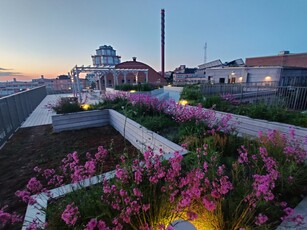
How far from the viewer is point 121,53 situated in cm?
3488

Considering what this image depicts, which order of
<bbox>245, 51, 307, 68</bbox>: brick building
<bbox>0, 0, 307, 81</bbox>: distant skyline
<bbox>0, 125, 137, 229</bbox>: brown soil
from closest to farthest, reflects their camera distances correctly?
<bbox>0, 125, 137, 229</bbox>: brown soil → <bbox>0, 0, 307, 81</bbox>: distant skyline → <bbox>245, 51, 307, 68</bbox>: brick building

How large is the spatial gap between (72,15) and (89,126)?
Result: 9.38 meters

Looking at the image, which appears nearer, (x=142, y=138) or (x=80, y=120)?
(x=142, y=138)

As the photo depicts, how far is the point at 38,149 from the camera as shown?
13.3 ft

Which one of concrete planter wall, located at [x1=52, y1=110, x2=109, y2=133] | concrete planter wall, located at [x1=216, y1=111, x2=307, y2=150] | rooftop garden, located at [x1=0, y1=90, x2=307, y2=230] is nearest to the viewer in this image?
rooftop garden, located at [x1=0, y1=90, x2=307, y2=230]

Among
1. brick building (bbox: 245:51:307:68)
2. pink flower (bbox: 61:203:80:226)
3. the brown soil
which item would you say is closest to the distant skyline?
the brown soil

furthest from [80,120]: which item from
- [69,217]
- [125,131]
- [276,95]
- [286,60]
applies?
[286,60]

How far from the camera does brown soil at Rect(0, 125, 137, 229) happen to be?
8.58ft

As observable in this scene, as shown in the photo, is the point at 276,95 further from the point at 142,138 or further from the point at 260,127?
the point at 142,138

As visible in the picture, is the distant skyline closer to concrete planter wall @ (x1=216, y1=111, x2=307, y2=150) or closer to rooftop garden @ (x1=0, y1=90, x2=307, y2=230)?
rooftop garden @ (x1=0, y1=90, x2=307, y2=230)

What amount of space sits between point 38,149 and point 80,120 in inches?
67.3

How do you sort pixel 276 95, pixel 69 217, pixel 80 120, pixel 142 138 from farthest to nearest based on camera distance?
1. pixel 276 95
2. pixel 80 120
3. pixel 142 138
4. pixel 69 217

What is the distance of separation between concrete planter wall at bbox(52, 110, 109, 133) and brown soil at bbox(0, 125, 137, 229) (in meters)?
0.31

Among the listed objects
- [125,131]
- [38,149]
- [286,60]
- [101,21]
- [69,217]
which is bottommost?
[38,149]
